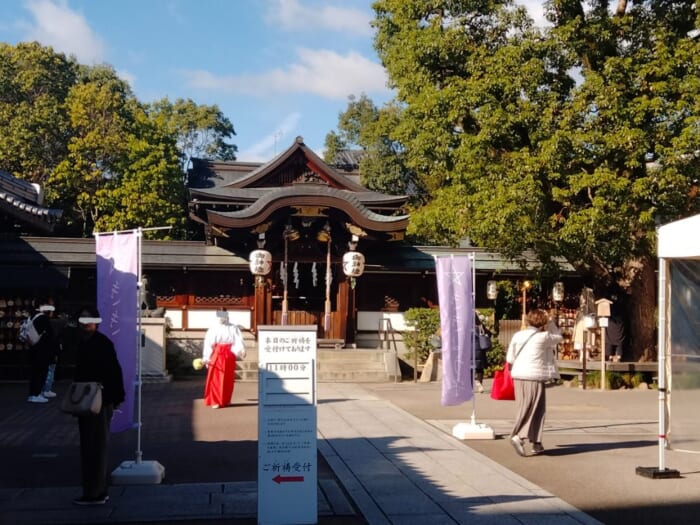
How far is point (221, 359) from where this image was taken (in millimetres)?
14156

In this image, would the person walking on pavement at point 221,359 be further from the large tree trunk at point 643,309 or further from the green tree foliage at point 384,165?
the green tree foliage at point 384,165

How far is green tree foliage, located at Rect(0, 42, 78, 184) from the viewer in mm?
33469

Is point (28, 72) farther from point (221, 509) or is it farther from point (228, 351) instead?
point (221, 509)

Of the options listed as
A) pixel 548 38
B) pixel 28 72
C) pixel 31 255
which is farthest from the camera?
pixel 28 72

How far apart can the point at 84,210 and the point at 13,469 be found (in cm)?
2606

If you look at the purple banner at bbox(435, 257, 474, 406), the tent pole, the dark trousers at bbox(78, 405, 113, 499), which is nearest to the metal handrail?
the purple banner at bbox(435, 257, 474, 406)

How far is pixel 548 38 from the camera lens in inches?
689

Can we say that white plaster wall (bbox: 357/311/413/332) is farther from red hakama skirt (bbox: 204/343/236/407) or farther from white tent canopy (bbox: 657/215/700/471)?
white tent canopy (bbox: 657/215/700/471)

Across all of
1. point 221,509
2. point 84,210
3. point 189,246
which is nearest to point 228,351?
point 221,509

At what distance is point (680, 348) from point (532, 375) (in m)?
1.63

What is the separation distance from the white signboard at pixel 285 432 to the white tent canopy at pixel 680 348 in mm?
3968

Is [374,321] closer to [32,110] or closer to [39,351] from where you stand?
[39,351]

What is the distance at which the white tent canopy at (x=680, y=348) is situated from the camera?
8453mm

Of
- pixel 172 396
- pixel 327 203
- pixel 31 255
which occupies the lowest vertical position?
pixel 172 396
